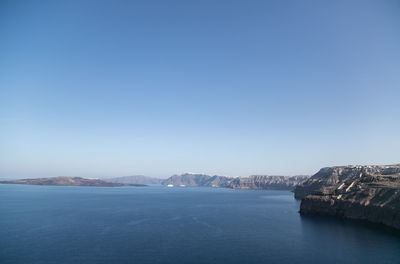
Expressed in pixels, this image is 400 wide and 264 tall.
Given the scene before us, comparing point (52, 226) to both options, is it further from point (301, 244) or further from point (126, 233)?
point (301, 244)

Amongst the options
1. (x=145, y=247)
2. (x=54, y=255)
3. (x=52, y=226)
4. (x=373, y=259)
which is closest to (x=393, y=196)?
(x=373, y=259)

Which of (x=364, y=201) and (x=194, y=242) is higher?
(x=364, y=201)

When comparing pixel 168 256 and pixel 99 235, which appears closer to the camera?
pixel 168 256

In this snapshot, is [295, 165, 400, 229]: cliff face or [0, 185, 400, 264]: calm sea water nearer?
[0, 185, 400, 264]: calm sea water

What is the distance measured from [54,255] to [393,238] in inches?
3471

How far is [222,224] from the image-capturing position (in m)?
90.4

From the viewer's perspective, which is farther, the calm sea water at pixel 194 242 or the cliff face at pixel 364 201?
the cliff face at pixel 364 201

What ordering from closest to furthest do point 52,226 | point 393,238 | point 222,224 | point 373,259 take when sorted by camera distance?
point 373,259 → point 393,238 → point 52,226 → point 222,224

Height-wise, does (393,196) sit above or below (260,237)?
above

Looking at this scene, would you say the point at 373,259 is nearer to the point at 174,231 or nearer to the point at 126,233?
the point at 174,231

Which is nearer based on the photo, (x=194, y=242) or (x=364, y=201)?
(x=194, y=242)

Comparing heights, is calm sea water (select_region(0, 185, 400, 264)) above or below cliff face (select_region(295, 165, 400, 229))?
below

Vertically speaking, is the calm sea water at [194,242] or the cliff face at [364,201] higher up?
the cliff face at [364,201]

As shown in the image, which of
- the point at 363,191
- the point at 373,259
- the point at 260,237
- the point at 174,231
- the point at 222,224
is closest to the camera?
the point at 373,259
